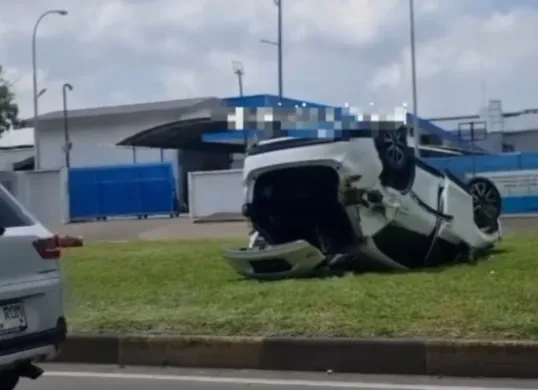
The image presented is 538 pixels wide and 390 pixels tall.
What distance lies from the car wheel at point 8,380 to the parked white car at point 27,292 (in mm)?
99

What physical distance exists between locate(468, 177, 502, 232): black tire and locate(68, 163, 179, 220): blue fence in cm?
2238

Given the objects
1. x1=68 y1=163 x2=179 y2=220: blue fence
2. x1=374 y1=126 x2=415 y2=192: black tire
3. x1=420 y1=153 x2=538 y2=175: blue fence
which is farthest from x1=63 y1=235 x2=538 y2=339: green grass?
x1=68 y1=163 x2=179 y2=220: blue fence

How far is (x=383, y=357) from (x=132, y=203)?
29.3 meters

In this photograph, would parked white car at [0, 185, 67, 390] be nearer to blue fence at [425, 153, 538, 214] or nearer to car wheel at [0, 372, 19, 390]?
car wheel at [0, 372, 19, 390]

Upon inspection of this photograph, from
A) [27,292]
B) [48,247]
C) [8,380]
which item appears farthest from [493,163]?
[27,292]

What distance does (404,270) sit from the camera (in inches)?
555

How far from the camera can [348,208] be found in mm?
13312

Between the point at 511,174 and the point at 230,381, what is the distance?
24.2 m

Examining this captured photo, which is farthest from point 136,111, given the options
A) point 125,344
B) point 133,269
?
point 125,344

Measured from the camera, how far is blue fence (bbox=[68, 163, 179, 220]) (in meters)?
37.9

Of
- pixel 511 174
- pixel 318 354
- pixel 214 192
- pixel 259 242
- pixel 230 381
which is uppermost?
pixel 511 174

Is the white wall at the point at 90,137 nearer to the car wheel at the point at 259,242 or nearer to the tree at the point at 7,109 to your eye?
the tree at the point at 7,109

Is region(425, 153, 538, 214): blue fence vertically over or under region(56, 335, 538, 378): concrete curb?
over

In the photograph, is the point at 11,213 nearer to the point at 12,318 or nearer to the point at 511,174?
the point at 12,318
